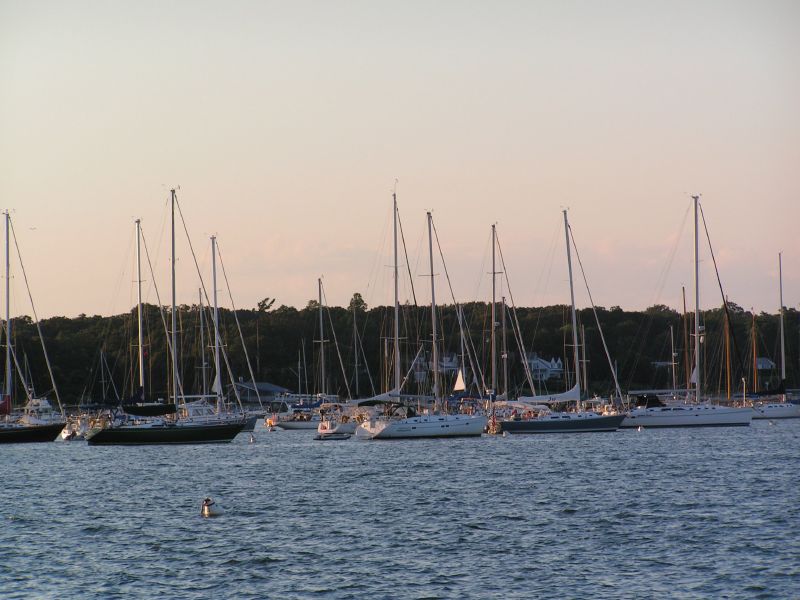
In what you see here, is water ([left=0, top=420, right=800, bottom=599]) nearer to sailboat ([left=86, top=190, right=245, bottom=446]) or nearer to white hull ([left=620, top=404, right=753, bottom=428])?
sailboat ([left=86, top=190, right=245, bottom=446])

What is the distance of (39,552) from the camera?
1446 inches

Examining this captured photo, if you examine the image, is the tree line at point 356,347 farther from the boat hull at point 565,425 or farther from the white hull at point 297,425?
the boat hull at point 565,425

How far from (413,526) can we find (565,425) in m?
50.6

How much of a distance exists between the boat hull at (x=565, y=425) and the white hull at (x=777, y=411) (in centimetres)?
3057

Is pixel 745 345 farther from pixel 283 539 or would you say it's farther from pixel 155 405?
pixel 283 539

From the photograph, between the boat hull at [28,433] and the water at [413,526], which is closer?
the water at [413,526]

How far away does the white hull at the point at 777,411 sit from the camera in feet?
385

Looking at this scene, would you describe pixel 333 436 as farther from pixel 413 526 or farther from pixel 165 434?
pixel 413 526

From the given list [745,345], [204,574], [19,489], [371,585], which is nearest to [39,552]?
[204,574]

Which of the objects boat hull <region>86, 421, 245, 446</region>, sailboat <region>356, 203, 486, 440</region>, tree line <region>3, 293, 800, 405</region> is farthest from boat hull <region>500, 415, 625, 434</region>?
tree line <region>3, 293, 800, 405</region>

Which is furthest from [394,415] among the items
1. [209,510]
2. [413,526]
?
[413,526]

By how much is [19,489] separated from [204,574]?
87.4 feet

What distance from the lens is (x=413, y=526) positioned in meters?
41.0

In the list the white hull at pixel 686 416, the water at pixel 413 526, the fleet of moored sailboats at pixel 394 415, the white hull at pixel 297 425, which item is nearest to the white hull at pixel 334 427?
the fleet of moored sailboats at pixel 394 415
